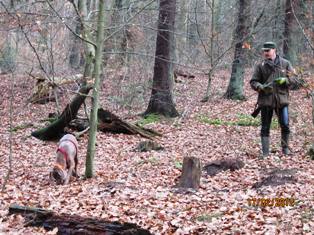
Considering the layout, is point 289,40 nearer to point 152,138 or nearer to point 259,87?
point 152,138

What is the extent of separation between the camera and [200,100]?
741 inches

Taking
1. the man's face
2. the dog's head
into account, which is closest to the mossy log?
the dog's head

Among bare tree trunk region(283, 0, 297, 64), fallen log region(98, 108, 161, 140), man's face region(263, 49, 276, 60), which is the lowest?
fallen log region(98, 108, 161, 140)

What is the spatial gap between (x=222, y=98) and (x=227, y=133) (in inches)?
245

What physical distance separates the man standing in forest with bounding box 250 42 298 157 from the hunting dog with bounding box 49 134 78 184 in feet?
12.3

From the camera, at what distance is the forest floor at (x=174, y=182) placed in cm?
595

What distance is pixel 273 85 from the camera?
902 cm

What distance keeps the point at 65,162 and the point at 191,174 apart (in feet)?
7.83

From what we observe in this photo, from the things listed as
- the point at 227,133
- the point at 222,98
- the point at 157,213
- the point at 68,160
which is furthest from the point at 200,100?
the point at 157,213

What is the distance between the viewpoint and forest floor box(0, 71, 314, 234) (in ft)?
19.5

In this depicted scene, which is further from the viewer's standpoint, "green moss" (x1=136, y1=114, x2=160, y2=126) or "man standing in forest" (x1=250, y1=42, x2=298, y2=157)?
"green moss" (x1=136, y1=114, x2=160, y2=126)

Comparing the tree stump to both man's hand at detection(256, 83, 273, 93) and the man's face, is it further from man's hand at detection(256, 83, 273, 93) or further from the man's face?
the man's face

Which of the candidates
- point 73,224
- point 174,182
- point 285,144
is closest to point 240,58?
point 285,144

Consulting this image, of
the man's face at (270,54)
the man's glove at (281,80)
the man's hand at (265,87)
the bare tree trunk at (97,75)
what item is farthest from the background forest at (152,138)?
Result: the man's face at (270,54)
